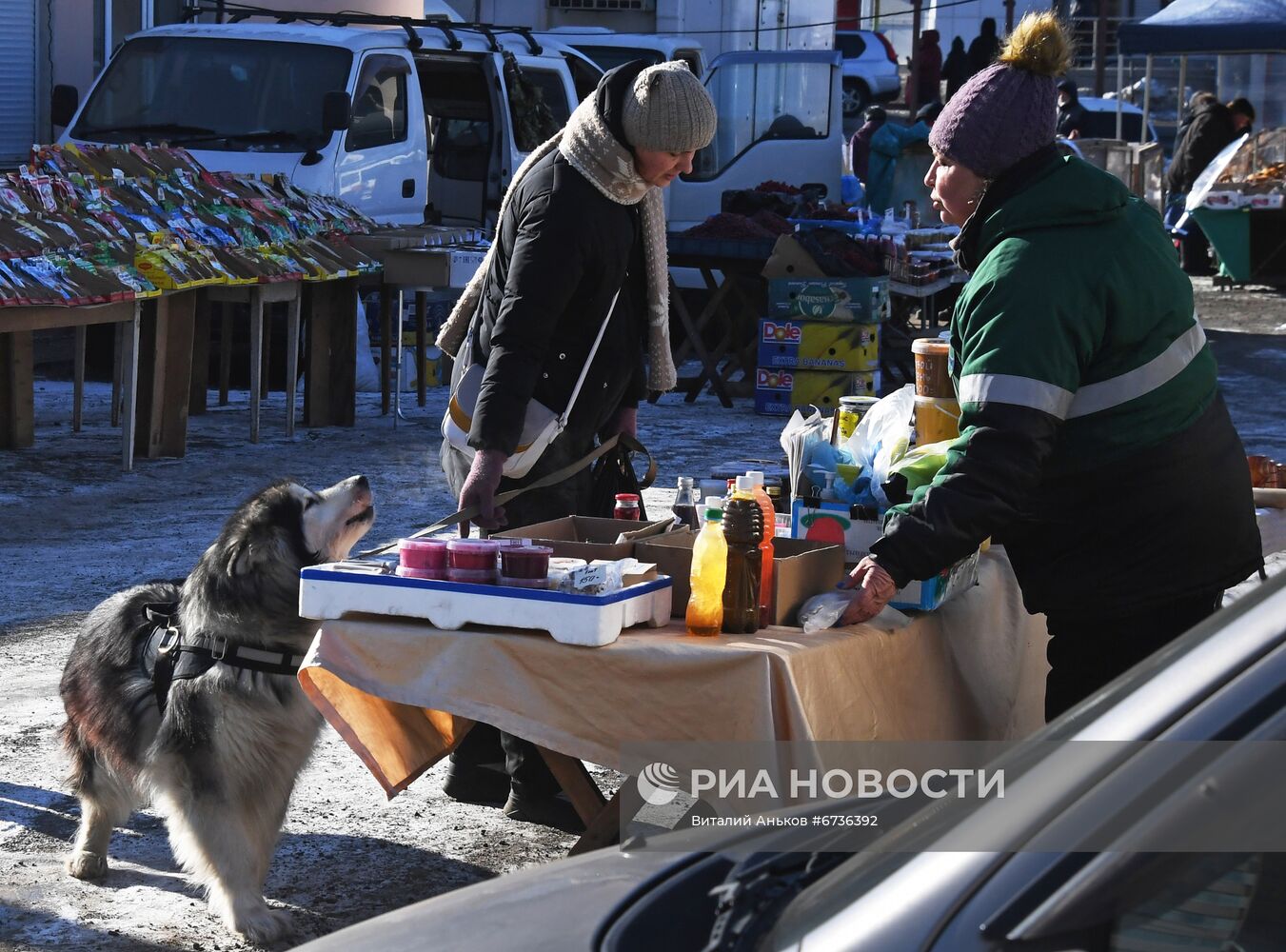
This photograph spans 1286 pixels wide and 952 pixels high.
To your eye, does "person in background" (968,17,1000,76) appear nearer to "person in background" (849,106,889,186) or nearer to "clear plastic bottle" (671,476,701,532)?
"person in background" (849,106,889,186)

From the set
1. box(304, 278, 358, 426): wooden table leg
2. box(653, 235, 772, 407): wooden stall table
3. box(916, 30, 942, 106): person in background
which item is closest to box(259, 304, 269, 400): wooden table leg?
box(304, 278, 358, 426): wooden table leg

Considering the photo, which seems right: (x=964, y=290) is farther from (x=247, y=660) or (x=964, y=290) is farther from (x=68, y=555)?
(x=68, y=555)

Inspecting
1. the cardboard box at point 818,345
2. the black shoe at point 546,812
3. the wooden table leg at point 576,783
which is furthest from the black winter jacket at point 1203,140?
the wooden table leg at point 576,783

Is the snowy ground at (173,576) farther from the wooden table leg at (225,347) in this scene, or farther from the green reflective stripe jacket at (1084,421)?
the green reflective stripe jacket at (1084,421)

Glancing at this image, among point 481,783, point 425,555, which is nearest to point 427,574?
point 425,555

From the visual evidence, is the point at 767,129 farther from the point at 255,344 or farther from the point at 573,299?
the point at 573,299

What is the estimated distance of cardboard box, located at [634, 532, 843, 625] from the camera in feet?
10.3

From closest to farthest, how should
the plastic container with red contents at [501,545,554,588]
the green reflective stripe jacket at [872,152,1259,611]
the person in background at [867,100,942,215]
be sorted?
the green reflective stripe jacket at [872,152,1259,611] < the plastic container with red contents at [501,545,554,588] < the person in background at [867,100,942,215]

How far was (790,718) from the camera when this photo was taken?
9.55 feet

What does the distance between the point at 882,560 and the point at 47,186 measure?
6.86 metres

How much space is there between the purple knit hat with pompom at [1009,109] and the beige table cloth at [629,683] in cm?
95

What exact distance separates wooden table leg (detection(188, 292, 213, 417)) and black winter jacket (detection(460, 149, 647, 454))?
18.6ft

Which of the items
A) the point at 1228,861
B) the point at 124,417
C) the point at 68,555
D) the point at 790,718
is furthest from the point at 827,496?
the point at 124,417

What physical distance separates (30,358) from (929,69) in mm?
23489
